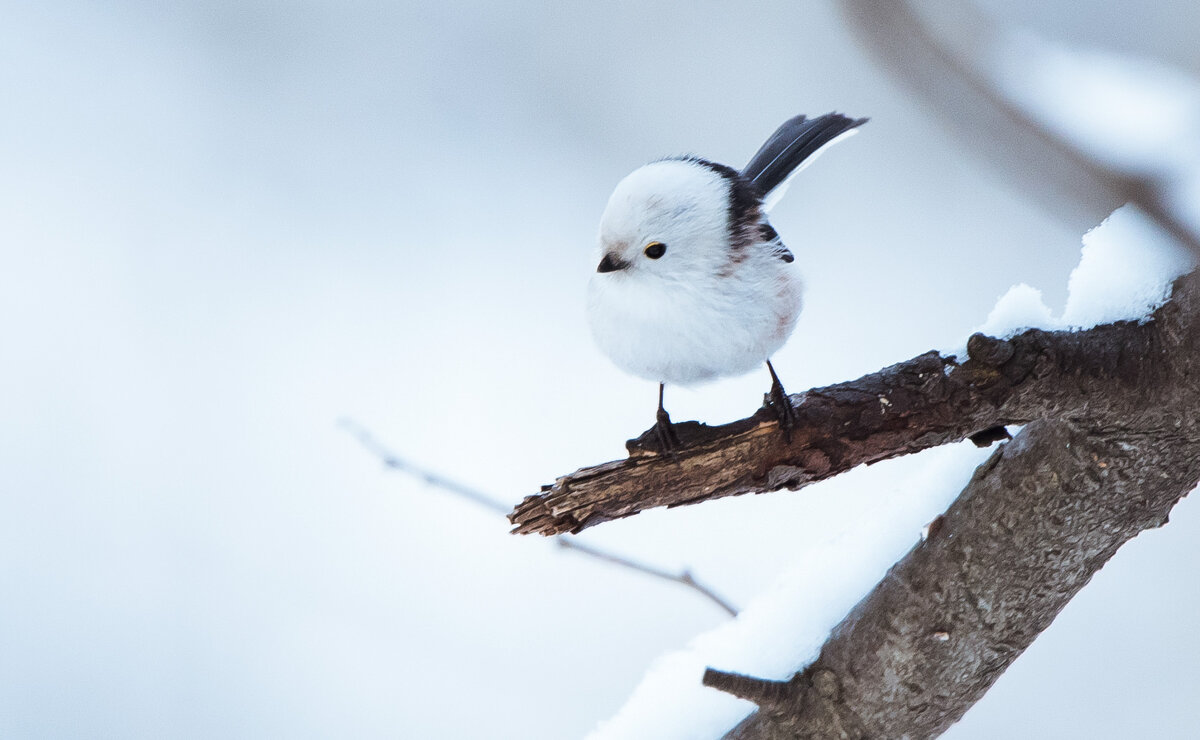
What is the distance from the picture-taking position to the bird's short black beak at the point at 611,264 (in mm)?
910

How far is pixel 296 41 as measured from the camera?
220 cm

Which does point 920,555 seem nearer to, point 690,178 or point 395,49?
point 690,178

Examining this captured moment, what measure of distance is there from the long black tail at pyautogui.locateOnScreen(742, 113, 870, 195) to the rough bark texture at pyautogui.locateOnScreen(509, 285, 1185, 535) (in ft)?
1.19

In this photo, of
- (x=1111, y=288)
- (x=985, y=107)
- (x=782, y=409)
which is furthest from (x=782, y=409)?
(x=985, y=107)

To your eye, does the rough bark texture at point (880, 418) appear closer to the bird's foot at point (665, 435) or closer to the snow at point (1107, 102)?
the bird's foot at point (665, 435)

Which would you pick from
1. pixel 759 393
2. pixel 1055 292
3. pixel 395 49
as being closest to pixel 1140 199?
pixel 759 393

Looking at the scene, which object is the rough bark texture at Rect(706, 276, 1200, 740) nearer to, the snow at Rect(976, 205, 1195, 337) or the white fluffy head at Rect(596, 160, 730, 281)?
the snow at Rect(976, 205, 1195, 337)

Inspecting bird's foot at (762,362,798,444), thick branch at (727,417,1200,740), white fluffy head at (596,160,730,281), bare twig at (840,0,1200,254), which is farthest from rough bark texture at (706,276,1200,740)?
bare twig at (840,0,1200,254)

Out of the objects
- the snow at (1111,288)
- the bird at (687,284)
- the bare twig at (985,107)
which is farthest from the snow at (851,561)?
the bare twig at (985,107)

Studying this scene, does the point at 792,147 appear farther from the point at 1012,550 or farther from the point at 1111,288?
A: the point at 1012,550

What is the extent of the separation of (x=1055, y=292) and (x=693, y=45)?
3.19ft

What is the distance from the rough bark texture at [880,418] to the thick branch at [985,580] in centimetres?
5

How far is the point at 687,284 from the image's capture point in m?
0.91

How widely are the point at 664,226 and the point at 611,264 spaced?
0.06m
